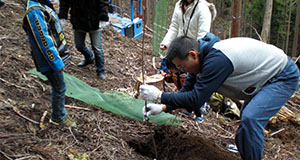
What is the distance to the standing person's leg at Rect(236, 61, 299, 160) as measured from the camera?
2199mm

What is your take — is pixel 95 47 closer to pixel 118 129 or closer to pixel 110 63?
pixel 110 63

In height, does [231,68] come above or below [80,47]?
above

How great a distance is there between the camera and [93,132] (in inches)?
108

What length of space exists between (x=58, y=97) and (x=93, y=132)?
1.82 feet

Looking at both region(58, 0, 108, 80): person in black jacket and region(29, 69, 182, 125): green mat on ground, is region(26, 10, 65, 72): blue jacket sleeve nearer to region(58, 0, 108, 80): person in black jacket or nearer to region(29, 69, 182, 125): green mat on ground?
region(29, 69, 182, 125): green mat on ground

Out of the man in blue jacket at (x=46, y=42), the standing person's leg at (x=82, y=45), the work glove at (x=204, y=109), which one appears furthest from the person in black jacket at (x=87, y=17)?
the work glove at (x=204, y=109)

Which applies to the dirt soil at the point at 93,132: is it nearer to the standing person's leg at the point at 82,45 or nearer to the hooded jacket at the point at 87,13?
the standing person's leg at the point at 82,45

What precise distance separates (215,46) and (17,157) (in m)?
1.98

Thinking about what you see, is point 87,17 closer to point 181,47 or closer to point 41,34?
point 41,34

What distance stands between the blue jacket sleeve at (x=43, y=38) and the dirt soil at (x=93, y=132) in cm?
71

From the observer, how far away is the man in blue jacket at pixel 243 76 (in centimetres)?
216

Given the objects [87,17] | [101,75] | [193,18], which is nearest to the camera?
[193,18]

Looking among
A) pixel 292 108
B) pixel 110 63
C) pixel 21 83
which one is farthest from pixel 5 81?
pixel 292 108

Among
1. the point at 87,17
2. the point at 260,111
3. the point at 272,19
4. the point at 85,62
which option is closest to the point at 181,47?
the point at 260,111
